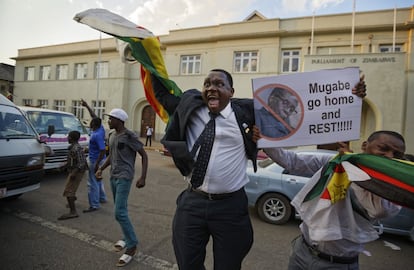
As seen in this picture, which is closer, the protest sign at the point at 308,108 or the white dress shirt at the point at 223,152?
the protest sign at the point at 308,108

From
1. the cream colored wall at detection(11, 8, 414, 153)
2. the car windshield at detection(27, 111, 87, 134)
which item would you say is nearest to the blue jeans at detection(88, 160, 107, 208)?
the car windshield at detection(27, 111, 87, 134)

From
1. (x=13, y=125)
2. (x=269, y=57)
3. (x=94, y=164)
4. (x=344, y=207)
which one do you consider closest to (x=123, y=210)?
(x=94, y=164)

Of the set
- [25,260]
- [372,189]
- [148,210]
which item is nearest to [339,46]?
[148,210]

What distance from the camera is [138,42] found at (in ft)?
6.61

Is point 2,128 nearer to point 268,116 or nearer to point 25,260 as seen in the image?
point 25,260

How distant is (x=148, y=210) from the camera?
4934 mm

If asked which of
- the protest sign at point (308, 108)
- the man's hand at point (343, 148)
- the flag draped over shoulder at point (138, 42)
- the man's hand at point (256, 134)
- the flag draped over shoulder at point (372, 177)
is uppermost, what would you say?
the flag draped over shoulder at point (138, 42)

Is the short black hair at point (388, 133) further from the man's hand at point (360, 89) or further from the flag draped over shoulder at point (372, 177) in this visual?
the man's hand at point (360, 89)

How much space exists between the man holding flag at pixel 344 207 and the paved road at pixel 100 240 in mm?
1742

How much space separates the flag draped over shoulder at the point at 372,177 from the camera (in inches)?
50.5

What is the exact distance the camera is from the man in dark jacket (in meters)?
1.80

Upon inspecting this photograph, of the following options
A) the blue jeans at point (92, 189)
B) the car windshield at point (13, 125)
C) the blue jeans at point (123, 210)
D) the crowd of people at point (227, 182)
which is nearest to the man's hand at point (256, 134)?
the crowd of people at point (227, 182)

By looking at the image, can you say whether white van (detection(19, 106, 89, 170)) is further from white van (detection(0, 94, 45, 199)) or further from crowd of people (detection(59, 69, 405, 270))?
crowd of people (detection(59, 69, 405, 270))

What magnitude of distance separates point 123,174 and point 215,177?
179cm
